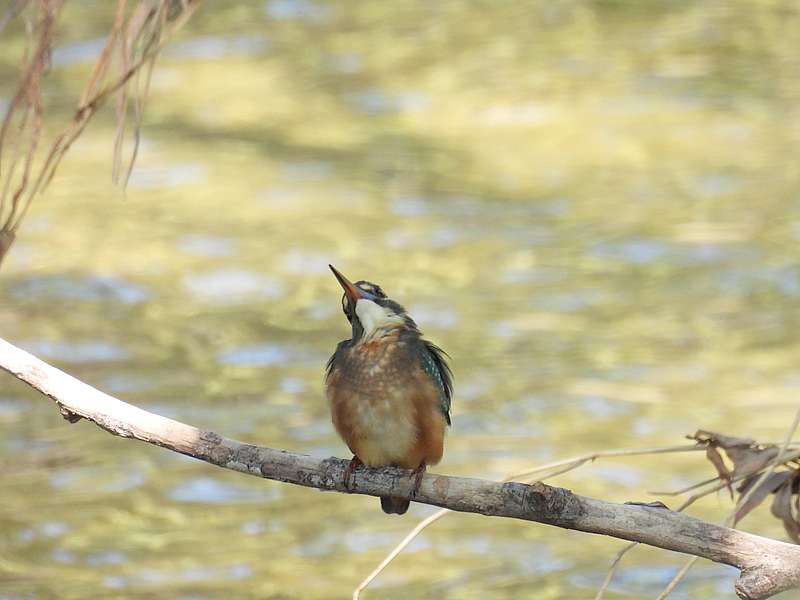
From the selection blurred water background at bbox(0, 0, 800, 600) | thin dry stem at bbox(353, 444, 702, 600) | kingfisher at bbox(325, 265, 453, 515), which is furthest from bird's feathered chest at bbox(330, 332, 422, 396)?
blurred water background at bbox(0, 0, 800, 600)

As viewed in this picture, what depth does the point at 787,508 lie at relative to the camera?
138 inches

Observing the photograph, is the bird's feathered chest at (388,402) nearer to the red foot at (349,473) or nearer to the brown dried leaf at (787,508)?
the red foot at (349,473)

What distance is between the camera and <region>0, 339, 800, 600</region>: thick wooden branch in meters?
2.50

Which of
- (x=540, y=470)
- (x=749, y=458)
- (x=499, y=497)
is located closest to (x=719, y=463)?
(x=749, y=458)

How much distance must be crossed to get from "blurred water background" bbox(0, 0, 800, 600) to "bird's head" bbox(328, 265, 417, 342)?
5.08 feet

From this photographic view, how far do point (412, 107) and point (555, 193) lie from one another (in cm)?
173

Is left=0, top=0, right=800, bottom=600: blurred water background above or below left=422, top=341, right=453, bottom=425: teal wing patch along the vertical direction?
above

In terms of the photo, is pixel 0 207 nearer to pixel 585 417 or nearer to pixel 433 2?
pixel 585 417

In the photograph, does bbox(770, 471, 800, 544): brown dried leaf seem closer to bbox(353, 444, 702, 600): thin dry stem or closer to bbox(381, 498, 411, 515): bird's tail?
bbox(353, 444, 702, 600): thin dry stem

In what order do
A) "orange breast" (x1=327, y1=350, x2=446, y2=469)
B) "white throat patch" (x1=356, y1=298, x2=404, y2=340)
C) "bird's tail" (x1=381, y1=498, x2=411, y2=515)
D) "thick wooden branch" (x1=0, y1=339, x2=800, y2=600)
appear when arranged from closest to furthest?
"thick wooden branch" (x1=0, y1=339, x2=800, y2=600), "orange breast" (x1=327, y1=350, x2=446, y2=469), "bird's tail" (x1=381, y1=498, x2=411, y2=515), "white throat patch" (x1=356, y1=298, x2=404, y2=340)

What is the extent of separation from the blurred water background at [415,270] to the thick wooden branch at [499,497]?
2114 mm

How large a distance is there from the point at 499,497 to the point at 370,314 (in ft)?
2.99

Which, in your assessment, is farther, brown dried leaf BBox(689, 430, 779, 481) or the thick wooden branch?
brown dried leaf BBox(689, 430, 779, 481)

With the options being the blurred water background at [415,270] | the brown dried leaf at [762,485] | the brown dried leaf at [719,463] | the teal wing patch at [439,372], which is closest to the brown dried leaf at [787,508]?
the brown dried leaf at [762,485]
